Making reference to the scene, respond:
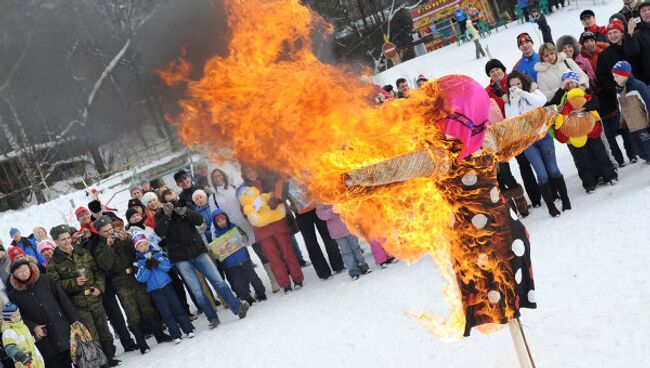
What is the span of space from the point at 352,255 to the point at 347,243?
155 mm

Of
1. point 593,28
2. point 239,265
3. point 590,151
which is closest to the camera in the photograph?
point 590,151

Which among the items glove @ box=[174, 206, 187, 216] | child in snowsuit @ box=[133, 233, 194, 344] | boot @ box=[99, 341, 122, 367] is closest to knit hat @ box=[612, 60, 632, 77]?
glove @ box=[174, 206, 187, 216]

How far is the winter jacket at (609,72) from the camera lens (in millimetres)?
8094

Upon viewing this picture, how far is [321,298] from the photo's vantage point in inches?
316

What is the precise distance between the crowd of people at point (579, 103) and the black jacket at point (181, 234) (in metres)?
2.72

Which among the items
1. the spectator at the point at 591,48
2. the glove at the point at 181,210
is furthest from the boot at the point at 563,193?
the glove at the point at 181,210

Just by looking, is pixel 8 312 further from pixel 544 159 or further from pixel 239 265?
pixel 544 159

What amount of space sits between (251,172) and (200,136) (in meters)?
0.95

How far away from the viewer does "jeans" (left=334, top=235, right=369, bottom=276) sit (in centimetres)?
828

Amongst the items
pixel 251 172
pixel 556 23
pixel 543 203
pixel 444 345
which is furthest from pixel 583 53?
pixel 556 23

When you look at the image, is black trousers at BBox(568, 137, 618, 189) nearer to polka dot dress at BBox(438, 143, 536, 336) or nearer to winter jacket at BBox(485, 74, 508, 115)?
winter jacket at BBox(485, 74, 508, 115)

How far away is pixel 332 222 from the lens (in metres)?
8.43

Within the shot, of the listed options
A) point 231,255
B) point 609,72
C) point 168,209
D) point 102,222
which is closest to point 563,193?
point 609,72

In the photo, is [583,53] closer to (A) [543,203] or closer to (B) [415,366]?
(A) [543,203]
